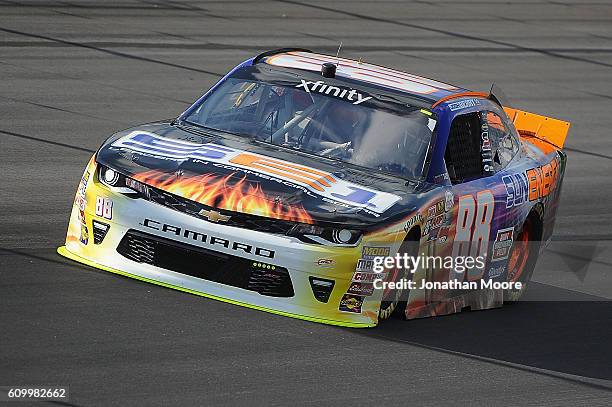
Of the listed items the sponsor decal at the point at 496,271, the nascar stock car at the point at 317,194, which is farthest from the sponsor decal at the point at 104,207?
the sponsor decal at the point at 496,271

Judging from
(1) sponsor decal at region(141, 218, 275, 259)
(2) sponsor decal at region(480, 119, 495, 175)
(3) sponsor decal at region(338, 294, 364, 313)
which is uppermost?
(2) sponsor decal at region(480, 119, 495, 175)

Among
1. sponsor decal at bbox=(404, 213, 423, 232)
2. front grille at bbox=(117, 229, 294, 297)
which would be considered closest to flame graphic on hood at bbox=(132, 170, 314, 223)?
front grille at bbox=(117, 229, 294, 297)

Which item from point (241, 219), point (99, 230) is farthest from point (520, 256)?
point (99, 230)

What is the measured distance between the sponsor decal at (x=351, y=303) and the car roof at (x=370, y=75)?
1859 mm

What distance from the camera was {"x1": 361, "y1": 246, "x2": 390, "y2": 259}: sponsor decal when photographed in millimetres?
7344

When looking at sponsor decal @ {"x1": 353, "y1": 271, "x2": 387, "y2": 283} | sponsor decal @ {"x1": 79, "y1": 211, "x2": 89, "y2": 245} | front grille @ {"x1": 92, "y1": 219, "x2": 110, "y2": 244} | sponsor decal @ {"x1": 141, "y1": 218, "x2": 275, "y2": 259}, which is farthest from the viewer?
sponsor decal @ {"x1": 79, "y1": 211, "x2": 89, "y2": 245}

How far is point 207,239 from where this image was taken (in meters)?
7.31

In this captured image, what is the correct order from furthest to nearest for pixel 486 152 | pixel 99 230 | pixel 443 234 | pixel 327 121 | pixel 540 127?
pixel 540 127 → pixel 486 152 → pixel 327 121 → pixel 443 234 → pixel 99 230

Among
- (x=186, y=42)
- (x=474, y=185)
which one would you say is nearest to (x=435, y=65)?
(x=186, y=42)

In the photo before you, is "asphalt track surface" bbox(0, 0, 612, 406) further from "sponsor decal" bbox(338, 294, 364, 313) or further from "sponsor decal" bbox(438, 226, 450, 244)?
"sponsor decal" bbox(438, 226, 450, 244)

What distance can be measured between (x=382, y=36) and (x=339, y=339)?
14805mm

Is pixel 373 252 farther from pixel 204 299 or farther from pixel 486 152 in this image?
pixel 486 152

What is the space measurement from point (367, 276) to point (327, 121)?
4.80ft

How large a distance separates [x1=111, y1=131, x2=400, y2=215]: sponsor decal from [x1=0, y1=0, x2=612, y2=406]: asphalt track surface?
0.77 m
